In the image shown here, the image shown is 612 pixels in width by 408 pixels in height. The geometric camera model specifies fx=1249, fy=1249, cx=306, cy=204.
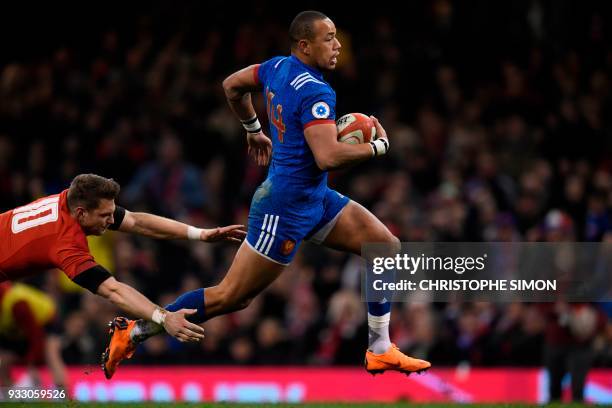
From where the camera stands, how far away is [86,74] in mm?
18859

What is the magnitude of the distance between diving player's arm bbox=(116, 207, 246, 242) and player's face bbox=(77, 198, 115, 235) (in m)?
0.59

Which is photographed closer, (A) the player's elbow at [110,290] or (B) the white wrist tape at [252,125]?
(A) the player's elbow at [110,290]

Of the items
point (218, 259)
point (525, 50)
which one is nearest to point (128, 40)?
point (218, 259)

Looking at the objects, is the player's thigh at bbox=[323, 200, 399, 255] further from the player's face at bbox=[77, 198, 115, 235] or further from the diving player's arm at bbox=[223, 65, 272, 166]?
the player's face at bbox=[77, 198, 115, 235]

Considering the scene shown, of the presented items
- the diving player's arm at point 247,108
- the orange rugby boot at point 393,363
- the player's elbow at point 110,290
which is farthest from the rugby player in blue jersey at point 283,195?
the orange rugby boot at point 393,363

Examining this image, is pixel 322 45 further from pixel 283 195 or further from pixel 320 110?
pixel 283 195

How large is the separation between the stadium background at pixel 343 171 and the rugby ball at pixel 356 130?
5.22 metres

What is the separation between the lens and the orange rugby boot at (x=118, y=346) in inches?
369

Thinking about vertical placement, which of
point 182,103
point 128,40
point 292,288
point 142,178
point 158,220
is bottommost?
point 158,220

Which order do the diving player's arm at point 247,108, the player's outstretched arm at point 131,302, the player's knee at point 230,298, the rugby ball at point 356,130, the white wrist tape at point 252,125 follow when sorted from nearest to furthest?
1. the player's outstretched arm at point 131,302
2. the rugby ball at point 356,130
3. the player's knee at point 230,298
4. the diving player's arm at point 247,108
5. the white wrist tape at point 252,125

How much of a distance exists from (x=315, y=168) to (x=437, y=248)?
5008 millimetres

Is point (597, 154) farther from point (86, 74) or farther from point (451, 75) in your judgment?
point (86, 74)

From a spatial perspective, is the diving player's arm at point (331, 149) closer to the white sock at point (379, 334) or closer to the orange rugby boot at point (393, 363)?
the white sock at point (379, 334)

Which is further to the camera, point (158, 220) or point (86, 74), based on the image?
point (86, 74)
